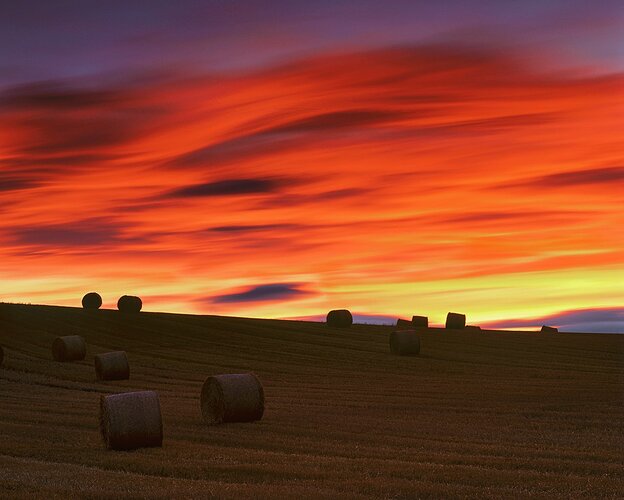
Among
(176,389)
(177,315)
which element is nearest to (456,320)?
(177,315)

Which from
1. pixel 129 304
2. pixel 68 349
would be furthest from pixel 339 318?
pixel 68 349

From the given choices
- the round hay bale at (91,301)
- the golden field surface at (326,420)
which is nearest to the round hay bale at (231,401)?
the golden field surface at (326,420)

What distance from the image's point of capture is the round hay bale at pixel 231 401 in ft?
88.7

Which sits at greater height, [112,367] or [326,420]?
[112,367]

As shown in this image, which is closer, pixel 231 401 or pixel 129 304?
pixel 231 401

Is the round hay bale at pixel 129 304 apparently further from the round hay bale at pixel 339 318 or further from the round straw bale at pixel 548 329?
the round straw bale at pixel 548 329

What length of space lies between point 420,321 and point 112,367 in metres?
37.8

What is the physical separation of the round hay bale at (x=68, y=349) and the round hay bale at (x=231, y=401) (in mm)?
21254

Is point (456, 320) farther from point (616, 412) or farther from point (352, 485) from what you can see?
point (352, 485)

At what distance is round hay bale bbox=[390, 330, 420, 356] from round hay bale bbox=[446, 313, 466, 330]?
17.3 metres

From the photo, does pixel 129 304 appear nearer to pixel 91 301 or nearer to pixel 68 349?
pixel 91 301

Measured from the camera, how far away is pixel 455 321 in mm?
72438

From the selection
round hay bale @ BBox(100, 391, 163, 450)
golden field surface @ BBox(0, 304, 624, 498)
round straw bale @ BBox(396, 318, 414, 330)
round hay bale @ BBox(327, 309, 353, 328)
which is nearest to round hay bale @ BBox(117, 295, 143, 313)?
golden field surface @ BBox(0, 304, 624, 498)

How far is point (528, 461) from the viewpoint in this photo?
63.3 ft
